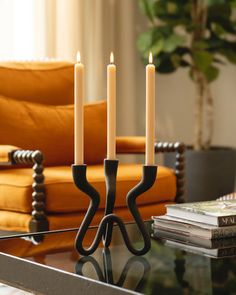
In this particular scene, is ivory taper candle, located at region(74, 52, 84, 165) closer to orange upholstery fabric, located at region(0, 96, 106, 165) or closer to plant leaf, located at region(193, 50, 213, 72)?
orange upholstery fabric, located at region(0, 96, 106, 165)

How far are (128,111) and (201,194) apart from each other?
0.81 metres

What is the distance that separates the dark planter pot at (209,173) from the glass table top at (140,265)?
2.41 meters

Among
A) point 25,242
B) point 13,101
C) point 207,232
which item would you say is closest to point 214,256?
point 207,232

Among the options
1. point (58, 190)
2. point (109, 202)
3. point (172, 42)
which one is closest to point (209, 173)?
point (172, 42)

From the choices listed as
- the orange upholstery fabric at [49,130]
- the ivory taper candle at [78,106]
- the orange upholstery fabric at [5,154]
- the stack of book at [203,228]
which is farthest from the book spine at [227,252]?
the orange upholstery fabric at [49,130]

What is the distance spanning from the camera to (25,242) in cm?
162

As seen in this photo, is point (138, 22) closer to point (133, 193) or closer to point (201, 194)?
point (201, 194)

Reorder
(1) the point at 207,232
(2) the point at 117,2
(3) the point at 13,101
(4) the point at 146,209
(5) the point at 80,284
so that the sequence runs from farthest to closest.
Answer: (2) the point at 117,2, (3) the point at 13,101, (4) the point at 146,209, (1) the point at 207,232, (5) the point at 80,284

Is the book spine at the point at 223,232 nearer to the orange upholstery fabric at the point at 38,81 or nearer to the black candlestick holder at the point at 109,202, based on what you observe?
the black candlestick holder at the point at 109,202

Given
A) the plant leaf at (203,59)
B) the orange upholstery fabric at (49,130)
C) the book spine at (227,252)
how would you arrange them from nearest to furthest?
the book spine at (227,252)
the orange upholstery fabric at (49,130)
the plant leaf at (203,59)

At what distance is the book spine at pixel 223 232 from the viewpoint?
152 centimetres

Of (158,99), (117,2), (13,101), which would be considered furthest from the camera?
(158,99)

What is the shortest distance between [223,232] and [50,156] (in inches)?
→ 57.7

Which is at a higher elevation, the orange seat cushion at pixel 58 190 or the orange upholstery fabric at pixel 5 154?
the orange upholstery fabric at pixel 5 154
